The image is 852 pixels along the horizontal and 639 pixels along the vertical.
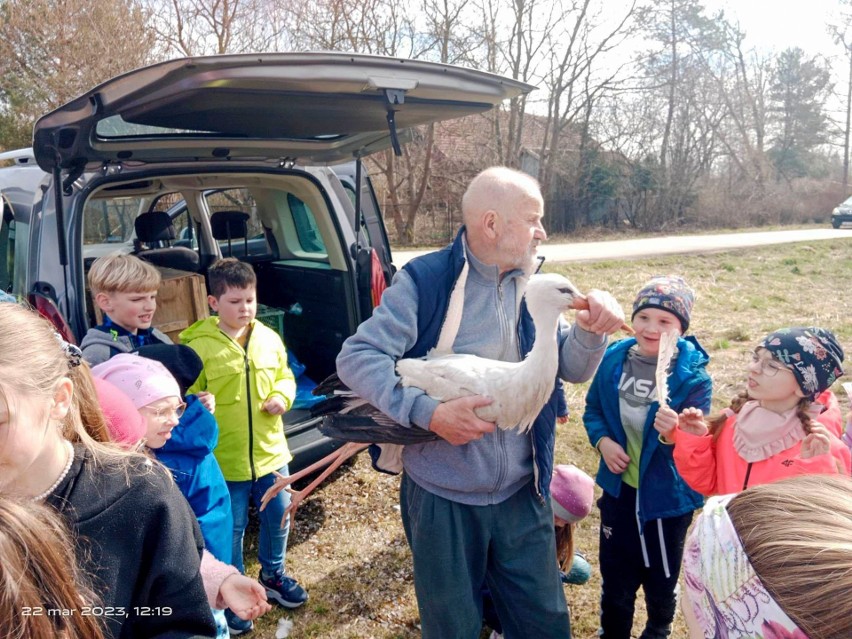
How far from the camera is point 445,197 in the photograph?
79.2 feet

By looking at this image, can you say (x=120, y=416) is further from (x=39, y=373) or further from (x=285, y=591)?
(x=285, y=591)

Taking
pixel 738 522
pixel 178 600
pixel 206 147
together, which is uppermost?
pixel 206 147

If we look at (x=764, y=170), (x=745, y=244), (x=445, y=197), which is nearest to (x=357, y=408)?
(x=745, y=244)

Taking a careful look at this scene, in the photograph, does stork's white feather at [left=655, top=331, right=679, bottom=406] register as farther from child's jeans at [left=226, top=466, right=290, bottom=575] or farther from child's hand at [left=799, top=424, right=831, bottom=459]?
child's jeans at [left=226, top=466, right=290, bottom=575]

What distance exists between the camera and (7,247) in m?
3.90

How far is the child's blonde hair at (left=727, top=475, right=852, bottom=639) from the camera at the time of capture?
3.37ft

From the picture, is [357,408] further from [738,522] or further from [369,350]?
[738,522]

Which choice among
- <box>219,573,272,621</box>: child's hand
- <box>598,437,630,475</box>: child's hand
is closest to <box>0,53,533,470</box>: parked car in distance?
<box>598,437,630,475</box>: child's hand

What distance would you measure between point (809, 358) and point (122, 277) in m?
3.02

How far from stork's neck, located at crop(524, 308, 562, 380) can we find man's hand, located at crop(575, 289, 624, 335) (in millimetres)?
102

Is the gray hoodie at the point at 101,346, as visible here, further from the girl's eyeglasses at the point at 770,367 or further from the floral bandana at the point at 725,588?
the girl's eyeglasses at the point at 770,367

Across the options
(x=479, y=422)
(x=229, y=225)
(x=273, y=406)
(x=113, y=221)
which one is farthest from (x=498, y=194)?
(x=113, y=221)

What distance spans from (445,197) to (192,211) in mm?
18725

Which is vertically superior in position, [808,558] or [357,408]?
[808,558]
